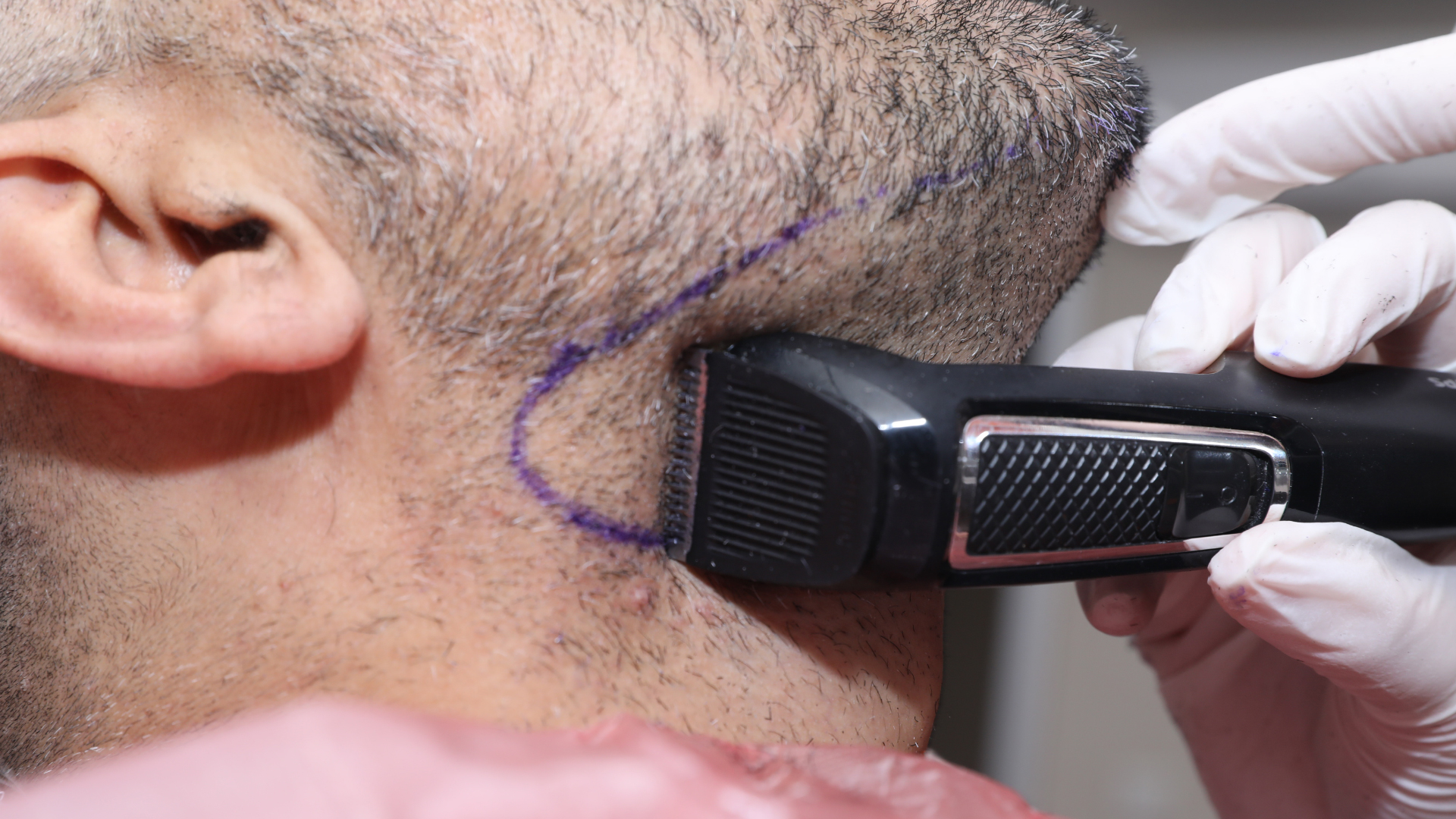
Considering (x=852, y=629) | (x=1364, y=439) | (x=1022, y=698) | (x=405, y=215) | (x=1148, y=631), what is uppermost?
(x=405, y=215)

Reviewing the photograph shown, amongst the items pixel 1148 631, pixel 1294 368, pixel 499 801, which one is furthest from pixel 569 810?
pixel 1148 631

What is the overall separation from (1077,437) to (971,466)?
73mm

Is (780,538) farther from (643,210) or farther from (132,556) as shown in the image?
(132,556)

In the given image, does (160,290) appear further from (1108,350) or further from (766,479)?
(1108,350)

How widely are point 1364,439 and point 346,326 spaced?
24.5 inches

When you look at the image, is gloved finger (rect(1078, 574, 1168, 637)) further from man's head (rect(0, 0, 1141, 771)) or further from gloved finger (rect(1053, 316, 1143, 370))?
man's head (rect(0, 0, 1141, 771))

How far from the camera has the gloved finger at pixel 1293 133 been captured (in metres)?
0.76

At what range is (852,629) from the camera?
64cm

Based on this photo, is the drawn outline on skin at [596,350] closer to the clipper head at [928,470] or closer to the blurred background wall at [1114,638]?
the clipper head at [928,470]

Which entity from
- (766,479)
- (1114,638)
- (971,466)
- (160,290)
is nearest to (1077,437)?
(971,466)

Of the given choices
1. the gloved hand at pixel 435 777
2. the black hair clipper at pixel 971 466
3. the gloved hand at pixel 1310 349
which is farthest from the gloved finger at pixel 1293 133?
the gloved hand at pixel 435 777

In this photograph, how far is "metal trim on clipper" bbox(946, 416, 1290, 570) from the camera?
1.71ft

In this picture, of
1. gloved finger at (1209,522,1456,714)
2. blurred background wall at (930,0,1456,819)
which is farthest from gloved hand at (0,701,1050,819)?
blurred background wall at (930,0,1456,819)

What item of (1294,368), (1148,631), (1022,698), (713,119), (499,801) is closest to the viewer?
(499,801)
